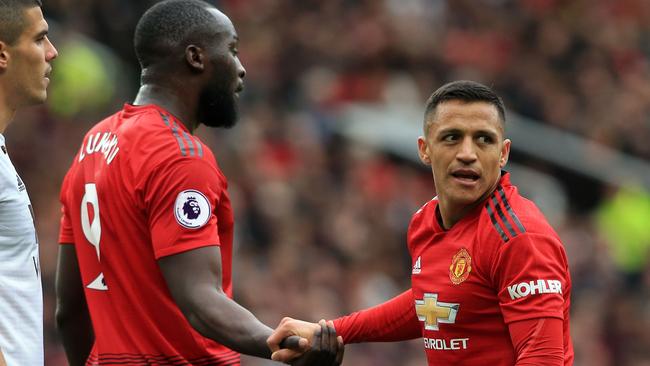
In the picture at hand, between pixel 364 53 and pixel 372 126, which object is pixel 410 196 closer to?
pixel 372 126

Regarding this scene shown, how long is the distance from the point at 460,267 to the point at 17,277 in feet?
5.51

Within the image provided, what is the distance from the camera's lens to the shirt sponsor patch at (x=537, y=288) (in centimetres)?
448

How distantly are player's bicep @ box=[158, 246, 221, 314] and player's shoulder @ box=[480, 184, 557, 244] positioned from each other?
106cm

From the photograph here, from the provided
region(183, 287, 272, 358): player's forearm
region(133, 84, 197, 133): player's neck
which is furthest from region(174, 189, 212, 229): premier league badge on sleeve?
region(133, 84, 197, 133): player's neck

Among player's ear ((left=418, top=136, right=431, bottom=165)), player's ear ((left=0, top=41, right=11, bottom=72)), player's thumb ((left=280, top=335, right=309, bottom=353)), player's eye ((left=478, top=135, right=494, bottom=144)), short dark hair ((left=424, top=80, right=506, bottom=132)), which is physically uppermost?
short dark hair ((left=424, top=80, right=506, bottom=132))

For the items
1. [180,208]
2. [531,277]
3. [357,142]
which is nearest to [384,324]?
[531,277]

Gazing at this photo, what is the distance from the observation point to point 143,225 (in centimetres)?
487

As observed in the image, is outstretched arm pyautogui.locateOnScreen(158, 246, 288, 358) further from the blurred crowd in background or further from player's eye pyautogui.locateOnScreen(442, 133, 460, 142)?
the blurred crowd in background

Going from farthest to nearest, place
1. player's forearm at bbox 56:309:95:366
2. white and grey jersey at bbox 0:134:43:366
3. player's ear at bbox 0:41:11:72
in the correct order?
player's forearm at bbox 56:309:95:366
player's ear at bbox 0:41:11:72
white and grey jersey at bbox 0:134:43:366

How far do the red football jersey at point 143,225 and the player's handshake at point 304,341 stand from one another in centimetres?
34

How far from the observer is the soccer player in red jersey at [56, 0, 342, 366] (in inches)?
186

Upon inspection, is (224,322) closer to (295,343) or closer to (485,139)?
(295,343)

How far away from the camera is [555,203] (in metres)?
13.3

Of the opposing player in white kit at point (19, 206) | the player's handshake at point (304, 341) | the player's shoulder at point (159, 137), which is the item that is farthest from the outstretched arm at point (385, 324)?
the opposing player in white kit at point (19, 206)
